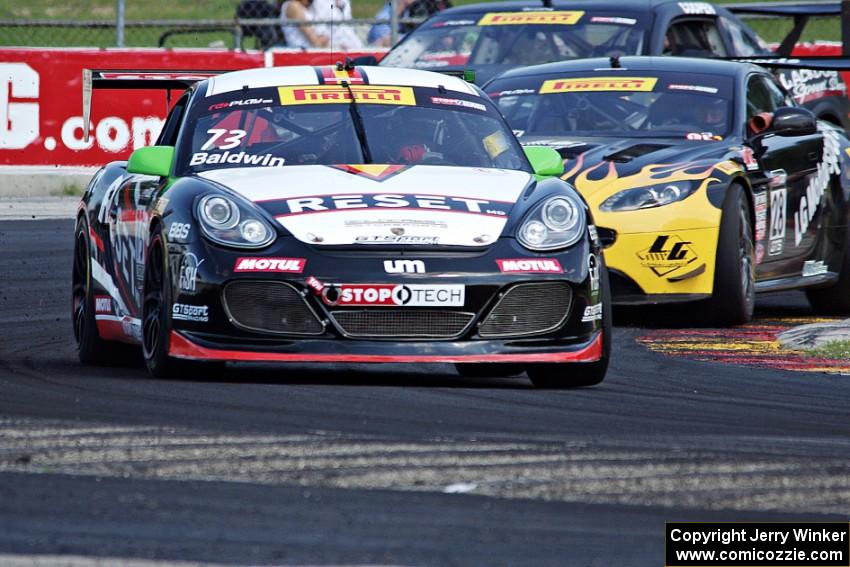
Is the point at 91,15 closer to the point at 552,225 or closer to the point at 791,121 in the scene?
the point at 791,121

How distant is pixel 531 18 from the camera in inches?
595

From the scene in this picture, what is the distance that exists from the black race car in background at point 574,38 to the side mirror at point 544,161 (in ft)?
20.7

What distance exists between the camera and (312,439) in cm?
561

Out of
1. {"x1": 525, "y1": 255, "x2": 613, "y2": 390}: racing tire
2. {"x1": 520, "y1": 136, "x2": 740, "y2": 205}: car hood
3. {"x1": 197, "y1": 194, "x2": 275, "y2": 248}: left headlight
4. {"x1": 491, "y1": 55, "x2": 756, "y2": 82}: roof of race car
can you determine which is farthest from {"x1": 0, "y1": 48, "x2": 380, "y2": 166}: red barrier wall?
{"x1": 197, "y1": 194, "x2": 275, "y2": 248}: left headlight

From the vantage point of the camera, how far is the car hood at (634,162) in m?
9.89

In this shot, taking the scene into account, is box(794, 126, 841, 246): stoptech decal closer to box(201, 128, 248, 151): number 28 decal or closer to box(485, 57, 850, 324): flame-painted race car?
box(485, 57, 850, 324): flame-painted race car

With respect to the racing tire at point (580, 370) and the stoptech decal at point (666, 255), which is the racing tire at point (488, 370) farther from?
the stoptech decal at point (666, 255)

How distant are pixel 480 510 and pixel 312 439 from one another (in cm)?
103

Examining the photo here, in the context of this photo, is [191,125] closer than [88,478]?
No

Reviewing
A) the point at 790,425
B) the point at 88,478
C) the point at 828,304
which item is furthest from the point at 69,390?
the point at 828,304

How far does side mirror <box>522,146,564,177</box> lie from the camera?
25.9 ft

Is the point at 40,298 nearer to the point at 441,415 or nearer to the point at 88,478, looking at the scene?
the point at 441,415

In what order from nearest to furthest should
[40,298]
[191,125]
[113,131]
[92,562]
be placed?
1. [92,562]
2. [191,125]
3. [40,298]
4. [113,131]

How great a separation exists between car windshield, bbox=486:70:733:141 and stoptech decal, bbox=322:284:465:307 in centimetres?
402
